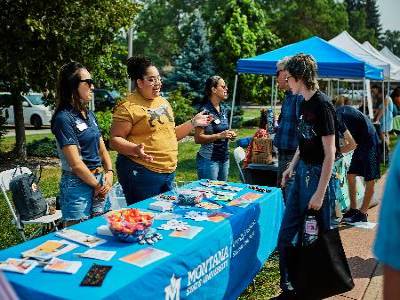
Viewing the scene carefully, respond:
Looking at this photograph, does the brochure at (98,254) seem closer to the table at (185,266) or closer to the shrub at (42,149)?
the table at (185,266)

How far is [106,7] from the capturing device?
9844 mm

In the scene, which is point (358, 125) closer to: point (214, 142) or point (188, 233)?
point (214, 142)

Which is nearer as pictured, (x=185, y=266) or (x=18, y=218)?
(x=185, y=266)

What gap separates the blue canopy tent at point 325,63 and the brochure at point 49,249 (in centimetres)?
588

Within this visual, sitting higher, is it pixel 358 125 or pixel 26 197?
pixel 358 125

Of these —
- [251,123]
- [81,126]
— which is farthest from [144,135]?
[251,123]

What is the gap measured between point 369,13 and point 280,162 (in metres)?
101

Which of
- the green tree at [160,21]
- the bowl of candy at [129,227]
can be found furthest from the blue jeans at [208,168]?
the green tree at [160,21]

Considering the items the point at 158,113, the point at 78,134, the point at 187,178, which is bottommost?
the point at 187,178

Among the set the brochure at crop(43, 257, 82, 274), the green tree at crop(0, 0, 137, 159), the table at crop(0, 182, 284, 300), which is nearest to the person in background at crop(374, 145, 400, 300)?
the table at crop(0, 182, 284, 300)

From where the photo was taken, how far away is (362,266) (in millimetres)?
4539

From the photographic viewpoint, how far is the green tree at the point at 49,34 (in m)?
9.15

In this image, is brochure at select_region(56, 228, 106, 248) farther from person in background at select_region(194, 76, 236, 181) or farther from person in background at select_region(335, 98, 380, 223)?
person in background at select_region(335, 98, 380, 223)

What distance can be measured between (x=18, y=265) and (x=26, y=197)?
206cm
